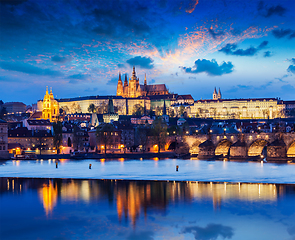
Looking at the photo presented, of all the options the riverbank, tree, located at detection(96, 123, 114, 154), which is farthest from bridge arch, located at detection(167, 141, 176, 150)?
tree, located at detection(96, 123, 114, 154)

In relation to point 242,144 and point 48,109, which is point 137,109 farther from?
point 242,144

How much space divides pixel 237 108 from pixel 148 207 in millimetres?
153093

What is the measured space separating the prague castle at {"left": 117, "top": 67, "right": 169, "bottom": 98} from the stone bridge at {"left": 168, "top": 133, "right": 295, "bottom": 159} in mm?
131105

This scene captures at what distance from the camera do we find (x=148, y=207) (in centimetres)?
1992

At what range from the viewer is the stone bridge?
1817 inches

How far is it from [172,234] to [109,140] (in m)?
44.4

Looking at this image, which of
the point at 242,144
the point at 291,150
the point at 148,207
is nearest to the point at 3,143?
the point at 242,144

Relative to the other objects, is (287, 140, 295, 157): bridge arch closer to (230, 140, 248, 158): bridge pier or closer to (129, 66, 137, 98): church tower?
(230, 140, 248, 158): bridge pier

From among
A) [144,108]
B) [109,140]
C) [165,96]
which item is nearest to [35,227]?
[109,140]

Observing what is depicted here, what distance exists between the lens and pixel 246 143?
4994 cm

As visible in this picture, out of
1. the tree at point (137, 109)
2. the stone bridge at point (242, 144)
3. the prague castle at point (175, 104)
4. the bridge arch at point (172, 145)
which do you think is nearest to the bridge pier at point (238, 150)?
the stone bridge at point (242, 144)

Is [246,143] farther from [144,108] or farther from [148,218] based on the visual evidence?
[144,108]

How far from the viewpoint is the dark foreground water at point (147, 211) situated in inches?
623

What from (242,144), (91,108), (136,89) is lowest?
(242,144)
